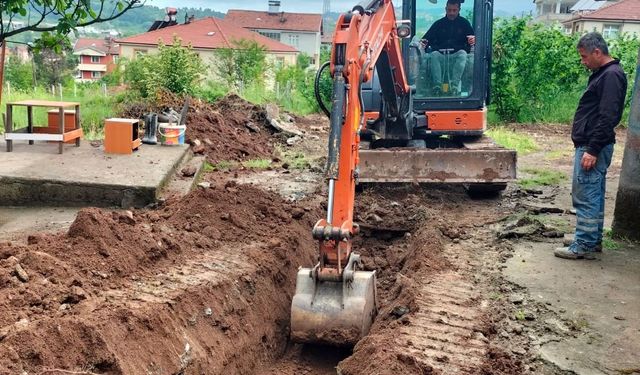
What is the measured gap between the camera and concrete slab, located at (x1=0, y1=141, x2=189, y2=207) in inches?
286

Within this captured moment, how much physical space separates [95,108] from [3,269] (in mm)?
10206

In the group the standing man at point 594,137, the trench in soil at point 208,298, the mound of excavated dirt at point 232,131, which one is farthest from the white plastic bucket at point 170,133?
the standing man at point 594,137

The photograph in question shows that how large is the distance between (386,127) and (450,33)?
1.56 m

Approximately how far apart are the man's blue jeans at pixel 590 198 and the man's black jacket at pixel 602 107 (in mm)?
136

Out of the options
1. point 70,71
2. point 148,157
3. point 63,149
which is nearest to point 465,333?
point 148,157

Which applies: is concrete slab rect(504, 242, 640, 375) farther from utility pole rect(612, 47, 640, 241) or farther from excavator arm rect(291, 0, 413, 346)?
excavator arm rect(291, 0, 413, 346)

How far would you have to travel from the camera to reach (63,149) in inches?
357

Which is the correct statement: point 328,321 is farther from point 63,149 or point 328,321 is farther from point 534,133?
point 534,133

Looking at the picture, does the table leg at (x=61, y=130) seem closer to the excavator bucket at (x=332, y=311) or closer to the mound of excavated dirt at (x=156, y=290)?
the mound of excavated dirt at (x=156, y=290)

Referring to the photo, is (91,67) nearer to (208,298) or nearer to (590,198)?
(208,298)

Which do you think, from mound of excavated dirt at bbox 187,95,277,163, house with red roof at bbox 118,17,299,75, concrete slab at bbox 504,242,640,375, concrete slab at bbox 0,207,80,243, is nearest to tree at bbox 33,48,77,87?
house with red roof at bbox 118,17,299,75

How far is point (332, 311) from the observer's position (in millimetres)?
4559

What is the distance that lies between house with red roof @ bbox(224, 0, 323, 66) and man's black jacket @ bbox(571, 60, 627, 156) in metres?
66.9

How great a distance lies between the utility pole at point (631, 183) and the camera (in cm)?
627
